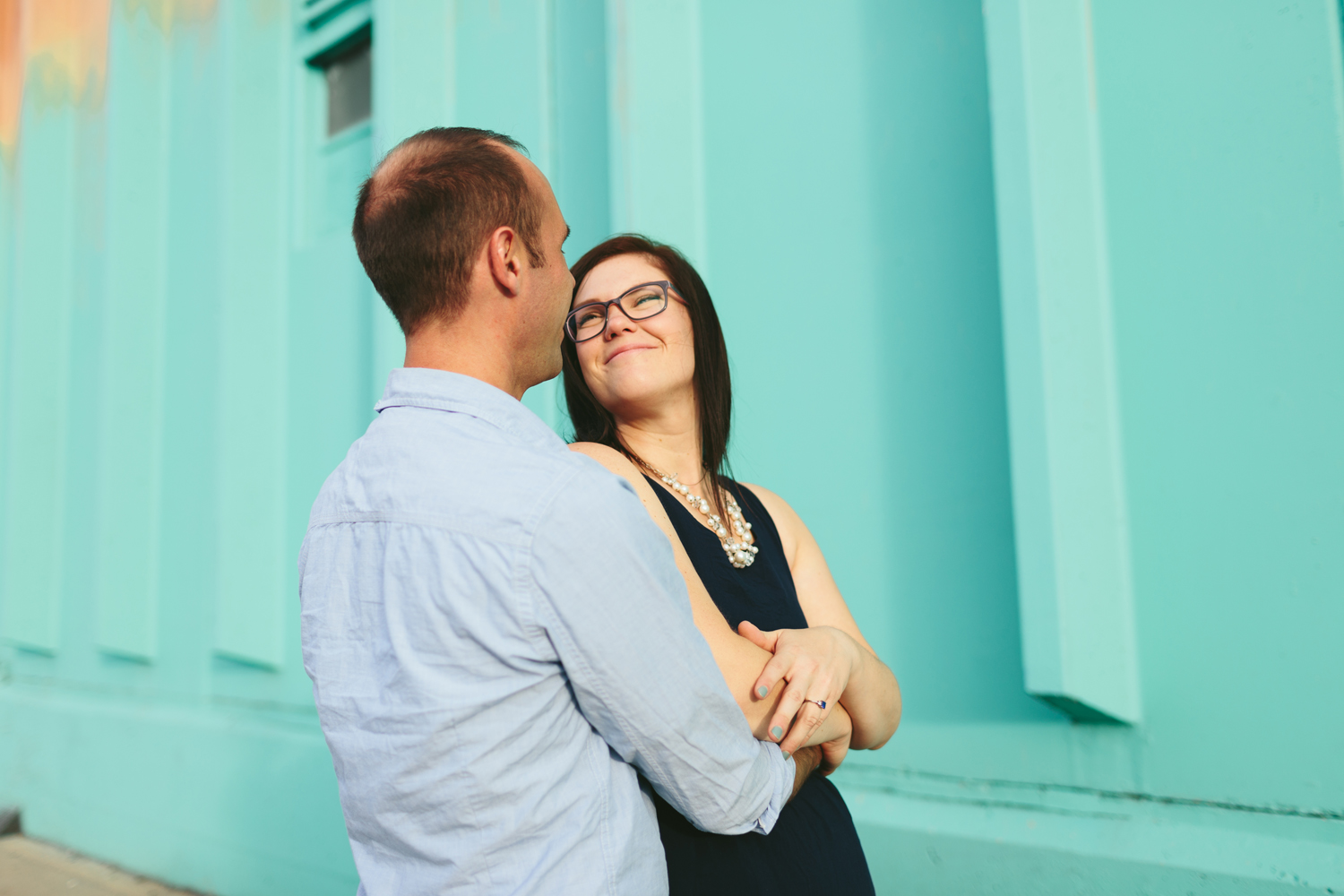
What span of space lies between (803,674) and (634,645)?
15.5 inches

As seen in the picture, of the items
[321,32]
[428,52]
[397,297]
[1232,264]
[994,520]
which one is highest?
[321,32]

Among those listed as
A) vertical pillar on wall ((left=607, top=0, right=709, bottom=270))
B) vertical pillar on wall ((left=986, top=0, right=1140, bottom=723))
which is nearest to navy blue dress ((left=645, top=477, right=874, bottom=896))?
vertical pillar on wall ((left=986, top=0, right=1140, bottom=723))

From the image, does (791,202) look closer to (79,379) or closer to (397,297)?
(397,297)

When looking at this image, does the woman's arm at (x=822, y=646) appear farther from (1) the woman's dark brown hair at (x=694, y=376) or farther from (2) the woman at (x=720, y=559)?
(1) the woman's dark brown hair at (x=694, y=376)

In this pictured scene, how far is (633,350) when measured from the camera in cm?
158

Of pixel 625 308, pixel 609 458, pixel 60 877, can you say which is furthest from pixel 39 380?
pixel 609 458

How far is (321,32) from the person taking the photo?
14.9 feet

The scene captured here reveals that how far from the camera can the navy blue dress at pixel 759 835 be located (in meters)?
1.23

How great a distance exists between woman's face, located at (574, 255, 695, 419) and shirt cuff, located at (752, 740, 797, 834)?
26.5 inches

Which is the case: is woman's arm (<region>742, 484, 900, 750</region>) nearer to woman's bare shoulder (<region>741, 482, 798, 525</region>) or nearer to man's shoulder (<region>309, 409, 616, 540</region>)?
woman's bare shoulder (<region>741, 482, 798, 525</region>)

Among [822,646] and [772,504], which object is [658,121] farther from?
[822,646]

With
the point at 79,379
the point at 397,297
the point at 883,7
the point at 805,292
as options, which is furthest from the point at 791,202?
the point at 79,379

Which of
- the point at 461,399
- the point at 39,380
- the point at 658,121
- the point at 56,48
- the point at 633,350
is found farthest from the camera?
the point at 56,48

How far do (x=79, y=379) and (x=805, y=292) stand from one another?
533 cm
